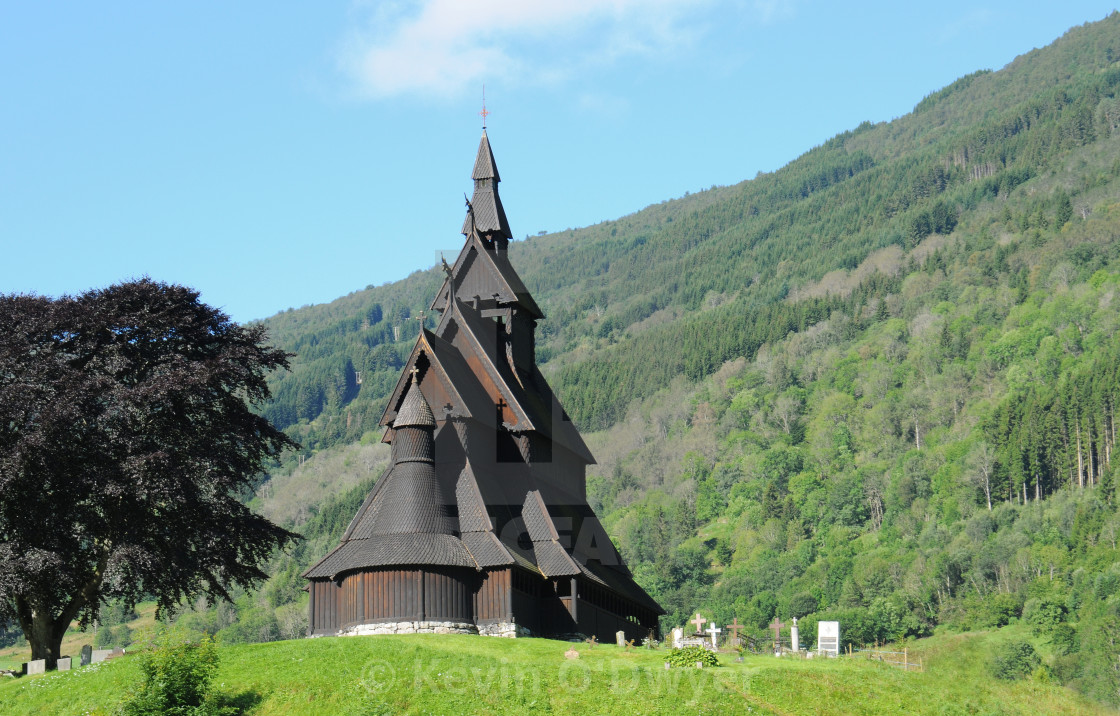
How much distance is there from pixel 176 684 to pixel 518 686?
34.5ft

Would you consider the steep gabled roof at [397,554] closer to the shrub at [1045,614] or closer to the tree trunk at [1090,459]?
the shrub at [1045,614]

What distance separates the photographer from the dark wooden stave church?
5294 cm

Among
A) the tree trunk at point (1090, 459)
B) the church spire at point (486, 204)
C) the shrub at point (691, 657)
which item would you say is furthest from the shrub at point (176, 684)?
the tree trunk at point (1090, 459)

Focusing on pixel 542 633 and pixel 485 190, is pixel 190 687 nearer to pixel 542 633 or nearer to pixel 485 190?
pixel 542 633

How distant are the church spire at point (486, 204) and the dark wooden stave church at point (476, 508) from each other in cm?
7

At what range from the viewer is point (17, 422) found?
49.9m

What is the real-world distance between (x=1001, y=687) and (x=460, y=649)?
1995cm

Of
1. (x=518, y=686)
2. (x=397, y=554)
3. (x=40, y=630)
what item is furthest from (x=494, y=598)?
(x=40, y=630)

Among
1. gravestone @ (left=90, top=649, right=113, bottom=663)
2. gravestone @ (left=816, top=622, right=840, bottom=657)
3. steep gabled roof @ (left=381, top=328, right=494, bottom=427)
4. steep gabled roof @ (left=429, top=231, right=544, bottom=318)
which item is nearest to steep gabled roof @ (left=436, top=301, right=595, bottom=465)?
steep gabled roof @ (left=381, top=328, right=494, bottom=427)

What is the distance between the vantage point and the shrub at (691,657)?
148ft

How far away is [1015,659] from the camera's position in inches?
5022

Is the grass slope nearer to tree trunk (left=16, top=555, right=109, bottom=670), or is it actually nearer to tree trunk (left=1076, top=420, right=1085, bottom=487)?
tree trunk (left=16, top=555, right=109, bottom=670)

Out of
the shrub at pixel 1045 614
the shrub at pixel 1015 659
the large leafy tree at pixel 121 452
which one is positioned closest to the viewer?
the large leafy tree at pixel 121 452

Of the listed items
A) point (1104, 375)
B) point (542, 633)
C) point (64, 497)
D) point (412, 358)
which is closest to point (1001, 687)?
point (542, 633)
